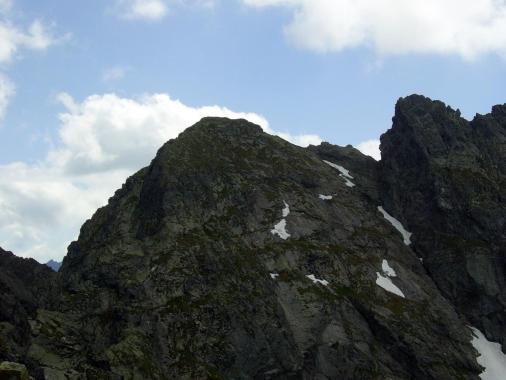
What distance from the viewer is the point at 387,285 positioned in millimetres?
90688

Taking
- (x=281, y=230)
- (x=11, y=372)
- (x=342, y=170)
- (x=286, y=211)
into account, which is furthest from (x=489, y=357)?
(x=11, y=372)

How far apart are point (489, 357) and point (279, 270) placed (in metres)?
35.7

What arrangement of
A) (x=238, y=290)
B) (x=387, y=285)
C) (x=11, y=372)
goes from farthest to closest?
(x=387, y=285) < (x=238, y=290) < (x=11, y=372)

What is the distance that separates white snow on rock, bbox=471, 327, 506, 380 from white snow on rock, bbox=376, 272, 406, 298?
45.2 ft

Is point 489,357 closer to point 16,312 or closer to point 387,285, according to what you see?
point 387,285

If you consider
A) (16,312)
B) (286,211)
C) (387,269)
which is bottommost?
(16,312)

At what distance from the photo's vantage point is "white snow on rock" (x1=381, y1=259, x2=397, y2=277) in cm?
9394

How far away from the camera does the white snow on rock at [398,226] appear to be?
4257 inches

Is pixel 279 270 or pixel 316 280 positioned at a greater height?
pixel 279 270

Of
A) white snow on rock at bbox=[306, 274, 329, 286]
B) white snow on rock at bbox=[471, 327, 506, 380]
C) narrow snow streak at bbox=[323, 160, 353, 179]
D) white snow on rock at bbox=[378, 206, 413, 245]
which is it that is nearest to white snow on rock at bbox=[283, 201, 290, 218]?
white snow on rock at bbox=[306, 274, 329, 286]

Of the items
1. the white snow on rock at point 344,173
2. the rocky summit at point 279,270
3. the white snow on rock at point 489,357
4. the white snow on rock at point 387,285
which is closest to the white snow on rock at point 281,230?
the rocky summit at point 279,270

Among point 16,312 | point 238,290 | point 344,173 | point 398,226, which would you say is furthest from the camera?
point 344,173

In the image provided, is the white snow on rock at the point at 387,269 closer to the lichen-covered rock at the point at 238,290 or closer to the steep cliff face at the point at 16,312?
the lichen-covered rock at the point at 238,290

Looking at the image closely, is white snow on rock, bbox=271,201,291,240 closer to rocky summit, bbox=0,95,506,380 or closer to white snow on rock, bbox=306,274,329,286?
rocky summit, bbox=0,95,506,380
